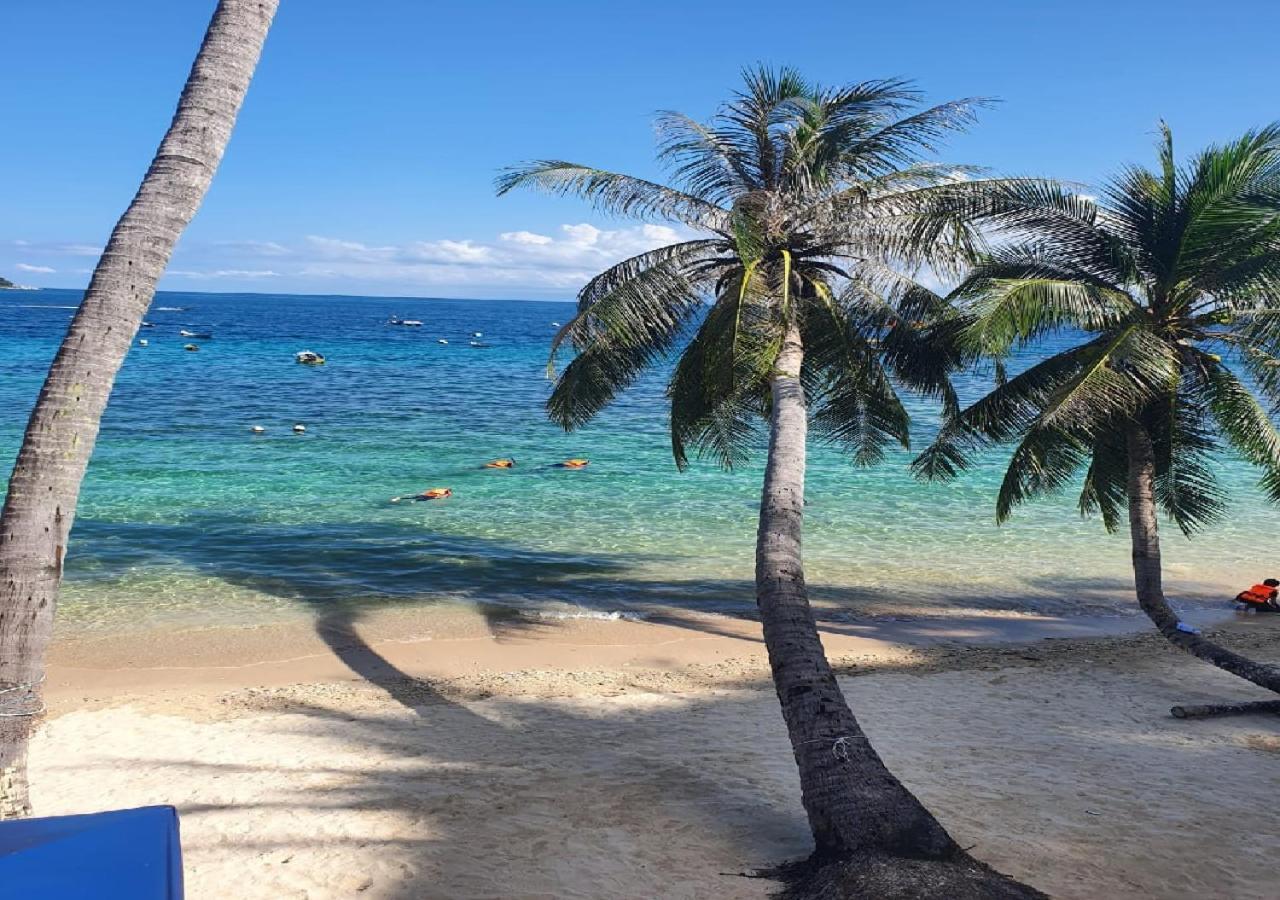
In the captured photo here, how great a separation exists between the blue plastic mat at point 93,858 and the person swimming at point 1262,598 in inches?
614

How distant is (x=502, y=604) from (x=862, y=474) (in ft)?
45.6

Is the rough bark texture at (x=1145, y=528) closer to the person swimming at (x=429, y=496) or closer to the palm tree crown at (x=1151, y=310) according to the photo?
the palm tree crown at (x=1151, y=310)

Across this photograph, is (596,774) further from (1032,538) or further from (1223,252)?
(1032,538)

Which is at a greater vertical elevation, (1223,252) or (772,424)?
(1223,252)

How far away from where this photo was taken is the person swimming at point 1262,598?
15.1m

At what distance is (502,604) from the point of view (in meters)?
14.8

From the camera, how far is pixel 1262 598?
15.1 m

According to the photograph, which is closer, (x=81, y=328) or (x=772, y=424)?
(x=81, y=328)

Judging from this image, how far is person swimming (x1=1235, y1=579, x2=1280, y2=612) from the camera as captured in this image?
15.1 meters

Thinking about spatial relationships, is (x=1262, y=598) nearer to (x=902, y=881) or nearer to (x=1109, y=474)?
(x=1109, y=474)

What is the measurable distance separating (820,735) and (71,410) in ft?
16.1

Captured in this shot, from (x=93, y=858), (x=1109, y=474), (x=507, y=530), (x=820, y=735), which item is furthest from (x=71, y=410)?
(x=507, y=530)

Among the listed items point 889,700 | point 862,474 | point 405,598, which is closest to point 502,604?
point 405,598

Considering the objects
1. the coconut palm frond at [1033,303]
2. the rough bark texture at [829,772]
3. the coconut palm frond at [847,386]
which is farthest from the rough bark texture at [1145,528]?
the rough bark texture at [829,772]
